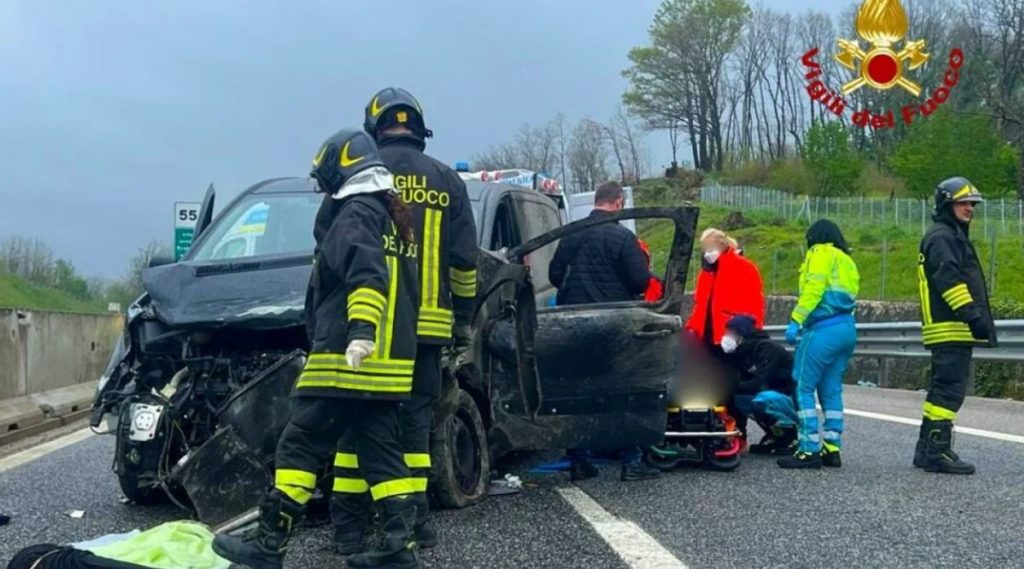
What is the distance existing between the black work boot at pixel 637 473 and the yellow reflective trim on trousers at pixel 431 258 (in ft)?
8.37

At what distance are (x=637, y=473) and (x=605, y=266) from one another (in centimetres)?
129

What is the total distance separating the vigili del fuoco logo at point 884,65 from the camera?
128 feet

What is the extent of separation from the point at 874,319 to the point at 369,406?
20843 millimetres

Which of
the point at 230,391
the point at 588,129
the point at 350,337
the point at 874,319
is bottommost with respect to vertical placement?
the point at 874,319

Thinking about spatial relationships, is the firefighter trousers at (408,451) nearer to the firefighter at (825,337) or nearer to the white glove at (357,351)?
the white glove at (357,351)

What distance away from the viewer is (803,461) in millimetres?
7316

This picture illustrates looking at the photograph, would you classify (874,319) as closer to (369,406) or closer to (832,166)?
(369,406)

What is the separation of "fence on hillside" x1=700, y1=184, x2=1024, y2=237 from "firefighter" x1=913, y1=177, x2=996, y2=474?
56.7 ft

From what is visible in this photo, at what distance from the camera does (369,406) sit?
4387mm

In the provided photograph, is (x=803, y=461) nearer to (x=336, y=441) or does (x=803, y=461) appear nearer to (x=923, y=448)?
(x=923, y=448)

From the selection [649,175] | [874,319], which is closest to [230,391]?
[874,319]

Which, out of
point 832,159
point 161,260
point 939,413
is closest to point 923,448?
point 939,413

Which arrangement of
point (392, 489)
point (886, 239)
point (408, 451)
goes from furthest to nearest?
point (886, 239) → point (408, 451) → point (392, 489)

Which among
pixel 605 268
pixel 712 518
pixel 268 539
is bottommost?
pixel 712 518
